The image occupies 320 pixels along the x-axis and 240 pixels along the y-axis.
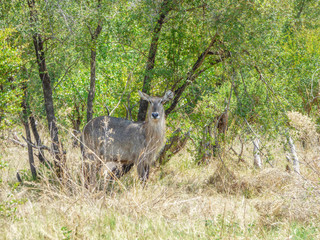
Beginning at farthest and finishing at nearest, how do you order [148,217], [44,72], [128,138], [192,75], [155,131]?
[128,138] < [155,131] < [44,72] < [192,75] < [148,217]

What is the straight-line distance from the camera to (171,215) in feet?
18.6

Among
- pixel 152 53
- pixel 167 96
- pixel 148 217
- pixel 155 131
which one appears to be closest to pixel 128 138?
pixel 155 131

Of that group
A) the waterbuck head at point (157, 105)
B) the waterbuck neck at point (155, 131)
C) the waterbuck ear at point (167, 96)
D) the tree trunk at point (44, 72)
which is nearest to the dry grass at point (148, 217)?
the tree trunk at point (44, 72)

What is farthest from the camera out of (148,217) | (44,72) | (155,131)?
(155,131)

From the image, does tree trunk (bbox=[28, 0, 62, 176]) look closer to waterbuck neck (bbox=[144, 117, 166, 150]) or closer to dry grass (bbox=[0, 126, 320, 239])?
dry grass (bbox=[0, 126, 320, 239])

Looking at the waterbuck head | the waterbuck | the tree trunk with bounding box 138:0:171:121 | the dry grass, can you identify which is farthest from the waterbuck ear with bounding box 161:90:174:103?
the dry grass

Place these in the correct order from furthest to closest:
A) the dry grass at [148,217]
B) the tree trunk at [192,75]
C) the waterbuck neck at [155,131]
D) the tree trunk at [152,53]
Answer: the waterbuck neck at [155,131], the tree trunk at [192,75], the tree trunk at [152,53], the dry grass at [148,217]

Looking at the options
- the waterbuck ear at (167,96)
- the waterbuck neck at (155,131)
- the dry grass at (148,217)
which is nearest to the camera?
the dry grass at (148,217)

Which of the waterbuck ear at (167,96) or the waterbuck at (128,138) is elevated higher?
the waterbuck ear at (167,96)

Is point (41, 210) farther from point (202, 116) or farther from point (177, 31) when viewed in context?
point (177, 31)

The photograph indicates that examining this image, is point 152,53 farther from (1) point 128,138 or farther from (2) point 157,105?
(1) point 128,138

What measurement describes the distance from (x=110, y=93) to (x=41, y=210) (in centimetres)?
469

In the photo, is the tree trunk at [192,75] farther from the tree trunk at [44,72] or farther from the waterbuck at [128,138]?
the tree trunk at [44,72]

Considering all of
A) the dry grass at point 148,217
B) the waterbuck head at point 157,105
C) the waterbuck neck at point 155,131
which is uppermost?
the waterbuck head at point 157,105
